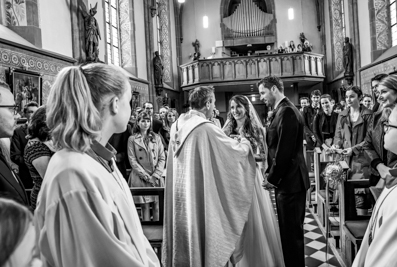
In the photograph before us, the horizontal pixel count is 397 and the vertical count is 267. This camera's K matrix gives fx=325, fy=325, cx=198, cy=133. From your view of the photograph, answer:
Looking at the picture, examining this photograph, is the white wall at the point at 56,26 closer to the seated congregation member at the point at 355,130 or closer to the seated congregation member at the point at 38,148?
the seated congregation member at the point at 38,148

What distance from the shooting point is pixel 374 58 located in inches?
447

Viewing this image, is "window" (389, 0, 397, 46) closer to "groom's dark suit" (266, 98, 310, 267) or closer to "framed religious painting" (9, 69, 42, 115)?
"groom's dark suit" (266, 98, 310, 267)

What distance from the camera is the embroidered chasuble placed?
290cm

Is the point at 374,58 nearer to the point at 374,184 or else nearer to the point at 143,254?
the point at 374,184

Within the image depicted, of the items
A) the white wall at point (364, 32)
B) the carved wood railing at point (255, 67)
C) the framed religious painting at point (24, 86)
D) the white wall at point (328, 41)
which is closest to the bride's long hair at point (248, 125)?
the framed religious painting at point (24, 86)

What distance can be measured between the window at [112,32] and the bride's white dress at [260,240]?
32.6 ft

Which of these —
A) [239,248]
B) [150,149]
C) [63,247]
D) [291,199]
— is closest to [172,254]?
[239,248]

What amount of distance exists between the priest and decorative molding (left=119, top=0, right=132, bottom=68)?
408 inches

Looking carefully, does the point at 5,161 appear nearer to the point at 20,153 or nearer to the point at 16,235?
the point at 16,235

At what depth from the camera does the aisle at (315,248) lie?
3750mm

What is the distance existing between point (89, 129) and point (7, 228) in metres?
0.59

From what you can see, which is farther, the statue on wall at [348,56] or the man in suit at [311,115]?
the statue on wall at [348,56]

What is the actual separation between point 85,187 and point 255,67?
1542cm

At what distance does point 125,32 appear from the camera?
12664 mm
